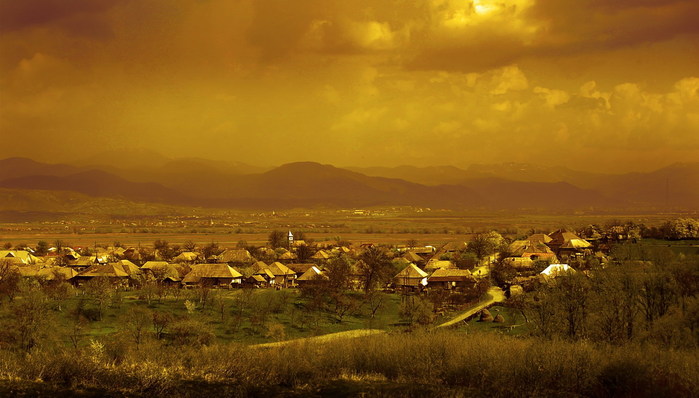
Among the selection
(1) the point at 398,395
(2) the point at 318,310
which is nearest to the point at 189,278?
(2) the point at 318,310

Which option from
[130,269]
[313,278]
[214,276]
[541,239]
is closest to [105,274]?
[130,269]

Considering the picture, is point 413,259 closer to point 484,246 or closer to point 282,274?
point 484,246

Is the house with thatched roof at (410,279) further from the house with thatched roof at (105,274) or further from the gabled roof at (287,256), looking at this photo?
the house with thatched roof at (105,274)

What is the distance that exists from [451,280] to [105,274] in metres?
29.4

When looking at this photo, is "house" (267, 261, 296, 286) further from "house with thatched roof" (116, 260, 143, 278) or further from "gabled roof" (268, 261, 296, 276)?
"house with thatched roof" (116, 260, 143, 278)

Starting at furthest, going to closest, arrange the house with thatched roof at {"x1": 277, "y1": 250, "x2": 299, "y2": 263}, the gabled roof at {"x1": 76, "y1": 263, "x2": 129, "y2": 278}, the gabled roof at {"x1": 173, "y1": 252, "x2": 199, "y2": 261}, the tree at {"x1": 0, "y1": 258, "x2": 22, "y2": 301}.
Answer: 1. the house with thatched roof at {"x1": 277, "y1": 250, "x2": 299, "y2": 263}
2. the gabled roof at {"x1": 173, "y1": 252, "x2": 199, "y2": 261}
3. the gabled roof at {"x1": 76, "y1": 263, "x2": 129, "y2": 278}
4. the tree at {"x1": 0, "y1": 258, "x2": 22, "y2": 301}

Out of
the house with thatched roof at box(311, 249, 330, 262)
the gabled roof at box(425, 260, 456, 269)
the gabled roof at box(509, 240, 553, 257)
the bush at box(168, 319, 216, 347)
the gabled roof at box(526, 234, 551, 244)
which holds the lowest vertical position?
the bush at box(168, 319, 216, 347)

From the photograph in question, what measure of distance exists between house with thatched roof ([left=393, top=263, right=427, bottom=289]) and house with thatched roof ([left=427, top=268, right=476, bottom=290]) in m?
0.62

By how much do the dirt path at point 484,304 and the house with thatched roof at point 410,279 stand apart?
5909 millimetres

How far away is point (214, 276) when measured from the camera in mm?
56469

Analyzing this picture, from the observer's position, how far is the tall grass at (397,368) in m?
26.2

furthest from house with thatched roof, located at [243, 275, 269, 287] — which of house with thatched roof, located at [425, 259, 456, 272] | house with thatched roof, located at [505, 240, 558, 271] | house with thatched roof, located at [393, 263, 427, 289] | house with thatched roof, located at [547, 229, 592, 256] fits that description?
house with thatched roof, located at [547, 229, 592, 256]

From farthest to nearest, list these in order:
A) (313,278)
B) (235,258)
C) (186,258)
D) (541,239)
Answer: (541,239)
(186,258)
(235,258)
(313,278)

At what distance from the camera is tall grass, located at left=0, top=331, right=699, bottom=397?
1033 inches
